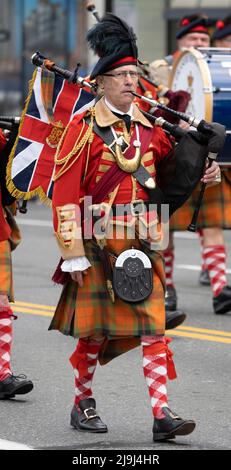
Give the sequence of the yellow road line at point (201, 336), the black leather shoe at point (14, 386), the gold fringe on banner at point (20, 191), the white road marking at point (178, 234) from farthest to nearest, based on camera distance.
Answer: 1. the white road marking at point (178, 234)
2. the yellow road line at point (201, 336)
3. the black leather shoe at point (14, 386)
4. the gold fringe on banner at point (20, 191)

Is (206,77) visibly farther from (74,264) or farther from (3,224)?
(74,264)

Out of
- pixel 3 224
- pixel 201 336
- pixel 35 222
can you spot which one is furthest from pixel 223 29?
pixel 35 222

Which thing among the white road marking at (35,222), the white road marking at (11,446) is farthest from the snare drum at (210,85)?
the white road marking at (35,222)

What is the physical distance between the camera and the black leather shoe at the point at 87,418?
6328mm

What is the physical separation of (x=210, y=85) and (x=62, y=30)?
493 inches

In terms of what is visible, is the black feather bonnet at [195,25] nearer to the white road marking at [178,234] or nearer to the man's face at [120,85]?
the white road marking at [178,234]

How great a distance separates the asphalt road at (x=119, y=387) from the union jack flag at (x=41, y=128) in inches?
42.9

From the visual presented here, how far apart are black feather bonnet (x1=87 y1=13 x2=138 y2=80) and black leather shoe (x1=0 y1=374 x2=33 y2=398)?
1.68 m

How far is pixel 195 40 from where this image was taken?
429 inches

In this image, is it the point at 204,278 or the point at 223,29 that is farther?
the point at 204,278

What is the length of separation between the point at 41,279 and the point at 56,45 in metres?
10.8
